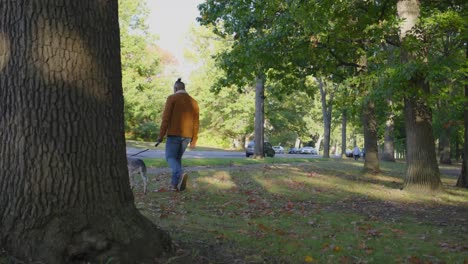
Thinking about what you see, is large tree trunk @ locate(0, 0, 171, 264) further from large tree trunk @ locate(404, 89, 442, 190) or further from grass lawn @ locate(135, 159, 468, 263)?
large tree trunk @ locate(404, 89, 442, 190)

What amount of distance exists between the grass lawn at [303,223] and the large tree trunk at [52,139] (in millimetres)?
1033

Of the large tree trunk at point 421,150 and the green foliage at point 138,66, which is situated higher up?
the green foliage at point 138,66

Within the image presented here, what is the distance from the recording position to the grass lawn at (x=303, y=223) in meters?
5.10

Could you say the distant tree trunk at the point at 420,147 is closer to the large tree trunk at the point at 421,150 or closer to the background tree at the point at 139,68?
the large tree trunk at the point at 421,150

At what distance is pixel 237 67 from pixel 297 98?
4004 centimetres

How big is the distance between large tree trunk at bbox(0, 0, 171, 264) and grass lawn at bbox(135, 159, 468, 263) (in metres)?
1.03

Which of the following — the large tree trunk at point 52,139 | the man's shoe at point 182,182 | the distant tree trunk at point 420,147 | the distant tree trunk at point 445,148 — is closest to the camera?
the large tree trunk at point 52,139

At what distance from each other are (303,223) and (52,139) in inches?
167

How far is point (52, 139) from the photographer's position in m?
3.80

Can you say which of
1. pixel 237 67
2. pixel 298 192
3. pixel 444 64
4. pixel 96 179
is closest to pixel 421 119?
pixel 444 64

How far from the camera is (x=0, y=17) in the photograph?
3.86 meters

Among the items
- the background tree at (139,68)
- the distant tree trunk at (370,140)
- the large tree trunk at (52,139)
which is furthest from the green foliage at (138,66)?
the large tree trunk at (52,139)

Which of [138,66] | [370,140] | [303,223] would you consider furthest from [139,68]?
[303,223]

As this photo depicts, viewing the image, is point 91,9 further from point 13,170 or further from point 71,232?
point 71,232
